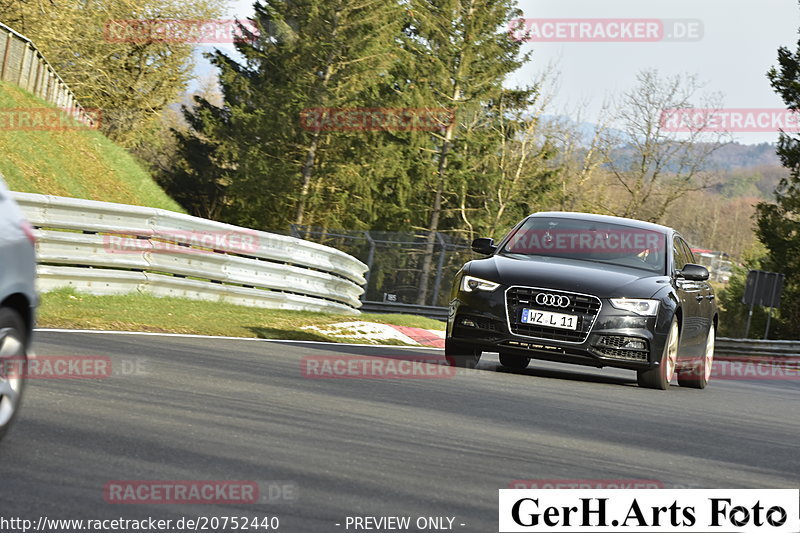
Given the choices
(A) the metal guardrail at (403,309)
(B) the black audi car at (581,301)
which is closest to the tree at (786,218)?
(A) the metal guardrail at (403,309)

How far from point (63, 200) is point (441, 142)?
38.3 meters

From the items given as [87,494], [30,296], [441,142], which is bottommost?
[87,494]

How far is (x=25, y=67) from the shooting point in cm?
3019

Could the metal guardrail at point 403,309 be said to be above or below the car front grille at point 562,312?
below

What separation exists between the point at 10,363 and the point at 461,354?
6.88 meters

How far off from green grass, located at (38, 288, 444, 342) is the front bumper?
140 inches

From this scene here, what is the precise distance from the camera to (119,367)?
9.16 m

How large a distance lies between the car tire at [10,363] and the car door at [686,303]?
25.5ft

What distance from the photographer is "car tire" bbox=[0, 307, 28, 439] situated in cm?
567

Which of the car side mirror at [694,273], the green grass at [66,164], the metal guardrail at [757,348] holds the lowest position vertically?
the metal guardrail at [757,348]


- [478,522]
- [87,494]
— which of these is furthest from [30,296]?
[478,522]

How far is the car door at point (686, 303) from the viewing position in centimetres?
1231

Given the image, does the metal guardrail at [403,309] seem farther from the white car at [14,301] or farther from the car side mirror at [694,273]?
the white car at [14,301]

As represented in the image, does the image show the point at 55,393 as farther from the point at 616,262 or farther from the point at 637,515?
the point at 616,262
